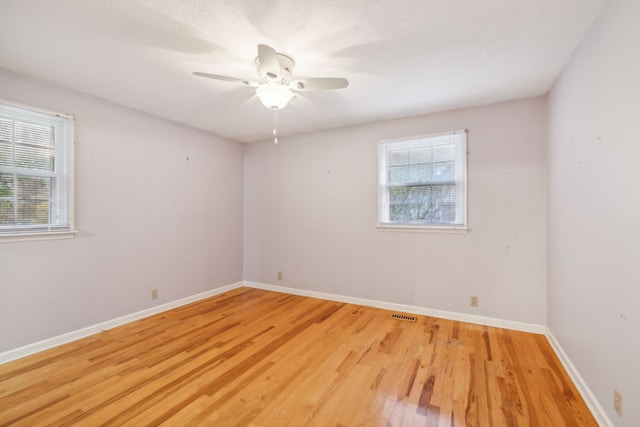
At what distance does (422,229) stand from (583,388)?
191 centimetres

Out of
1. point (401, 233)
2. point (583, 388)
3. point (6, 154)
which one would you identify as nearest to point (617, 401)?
point (583, 388)

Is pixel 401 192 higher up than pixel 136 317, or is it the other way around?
pixel 401 192

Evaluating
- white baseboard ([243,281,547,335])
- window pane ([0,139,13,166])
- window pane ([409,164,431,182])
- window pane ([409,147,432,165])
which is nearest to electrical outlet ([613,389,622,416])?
white baseboard ([243,281,547,335])

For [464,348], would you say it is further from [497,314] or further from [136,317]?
[136,317]

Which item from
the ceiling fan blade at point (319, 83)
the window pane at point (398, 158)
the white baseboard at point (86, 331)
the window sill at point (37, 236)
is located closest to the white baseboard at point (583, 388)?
the window pane at point (398, 158)

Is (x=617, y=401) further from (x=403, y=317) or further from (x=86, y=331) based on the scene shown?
(x=86, y=331)

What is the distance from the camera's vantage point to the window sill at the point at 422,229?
3.20m

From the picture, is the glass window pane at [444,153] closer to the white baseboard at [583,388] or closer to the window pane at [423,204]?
the window pane at [423,204]

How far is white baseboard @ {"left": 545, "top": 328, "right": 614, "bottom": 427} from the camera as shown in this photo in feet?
5.24

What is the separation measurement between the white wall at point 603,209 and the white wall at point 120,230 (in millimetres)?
4225

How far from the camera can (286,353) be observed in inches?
97.7

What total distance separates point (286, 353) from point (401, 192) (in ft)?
7.71

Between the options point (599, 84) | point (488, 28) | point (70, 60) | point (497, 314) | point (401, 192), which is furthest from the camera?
point (401, 192)

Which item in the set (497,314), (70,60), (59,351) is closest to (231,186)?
(70,60)
